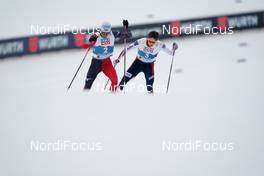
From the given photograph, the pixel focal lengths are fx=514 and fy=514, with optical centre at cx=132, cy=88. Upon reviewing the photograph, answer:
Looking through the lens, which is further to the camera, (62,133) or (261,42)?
(261,42)

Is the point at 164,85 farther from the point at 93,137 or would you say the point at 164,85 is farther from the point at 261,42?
the point at 261,42

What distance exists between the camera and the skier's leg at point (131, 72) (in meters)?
7.33

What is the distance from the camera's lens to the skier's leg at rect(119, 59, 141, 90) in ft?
24.1

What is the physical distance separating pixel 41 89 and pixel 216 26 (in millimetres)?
3284

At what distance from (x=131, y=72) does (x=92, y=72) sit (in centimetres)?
57

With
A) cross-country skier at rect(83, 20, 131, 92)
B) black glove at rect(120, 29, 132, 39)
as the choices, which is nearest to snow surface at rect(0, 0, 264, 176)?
cross-country skier at rect(83, 20, 131, 92)

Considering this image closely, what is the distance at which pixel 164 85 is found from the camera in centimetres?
799

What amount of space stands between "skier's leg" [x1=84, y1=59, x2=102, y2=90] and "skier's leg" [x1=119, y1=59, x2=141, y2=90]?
0.38 m

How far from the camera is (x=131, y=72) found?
7.40m

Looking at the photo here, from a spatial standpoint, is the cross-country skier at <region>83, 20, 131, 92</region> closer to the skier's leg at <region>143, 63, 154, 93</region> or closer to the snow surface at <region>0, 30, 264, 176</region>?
the snow surface at <region>0, 30, 264, 176</region>

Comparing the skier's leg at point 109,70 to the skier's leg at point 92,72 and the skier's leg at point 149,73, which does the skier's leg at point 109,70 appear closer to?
→ the skier's leg at point 92,72

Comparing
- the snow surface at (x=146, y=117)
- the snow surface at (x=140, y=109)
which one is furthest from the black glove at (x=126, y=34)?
the snow surface at (x=146, y=117)

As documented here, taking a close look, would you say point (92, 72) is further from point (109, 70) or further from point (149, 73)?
point (149, 73)

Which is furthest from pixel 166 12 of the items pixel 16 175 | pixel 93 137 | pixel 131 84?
pixel 16 175
